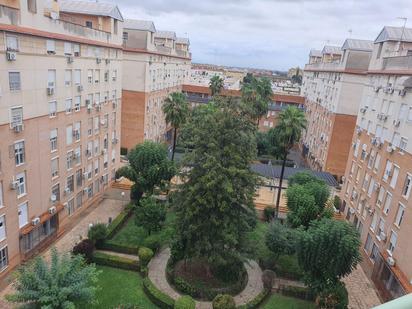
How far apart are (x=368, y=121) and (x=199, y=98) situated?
45084 mm

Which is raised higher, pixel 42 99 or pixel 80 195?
pixel 42 99

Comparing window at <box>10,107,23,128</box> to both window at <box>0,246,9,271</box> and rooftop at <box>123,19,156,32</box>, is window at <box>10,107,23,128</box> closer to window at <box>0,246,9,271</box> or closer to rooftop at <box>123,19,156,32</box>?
window at <box>0,246,9,271</box>

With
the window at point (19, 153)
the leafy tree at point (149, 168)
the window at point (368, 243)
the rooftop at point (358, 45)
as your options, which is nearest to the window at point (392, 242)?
the window at point (368, 243)

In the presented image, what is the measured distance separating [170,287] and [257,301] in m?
6.26

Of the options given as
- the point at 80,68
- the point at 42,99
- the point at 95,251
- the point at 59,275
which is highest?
the point at 80,68

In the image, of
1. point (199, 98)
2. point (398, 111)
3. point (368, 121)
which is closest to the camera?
point (398, 111)

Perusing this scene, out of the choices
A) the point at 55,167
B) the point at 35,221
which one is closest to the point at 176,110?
the point at 55,167

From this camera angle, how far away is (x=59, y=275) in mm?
16781

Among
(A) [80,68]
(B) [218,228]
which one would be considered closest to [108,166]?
(A) [80,68]

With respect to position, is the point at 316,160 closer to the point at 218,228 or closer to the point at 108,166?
the point at 108,166

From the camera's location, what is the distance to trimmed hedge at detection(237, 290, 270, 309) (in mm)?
22189

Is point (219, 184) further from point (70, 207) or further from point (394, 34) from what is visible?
point (394, 34)

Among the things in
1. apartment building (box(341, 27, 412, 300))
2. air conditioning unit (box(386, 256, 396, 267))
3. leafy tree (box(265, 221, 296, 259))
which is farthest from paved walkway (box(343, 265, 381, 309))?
leafy tree (box(265, 221, 296, 259))

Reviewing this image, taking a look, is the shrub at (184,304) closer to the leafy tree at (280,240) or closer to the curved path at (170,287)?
the curved path at (170,287)
